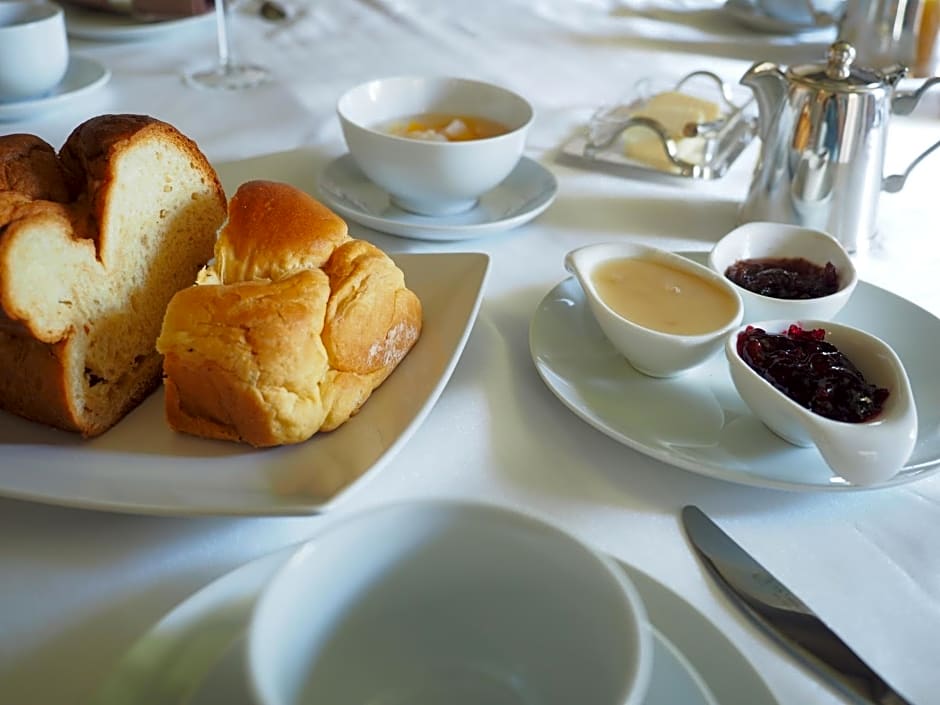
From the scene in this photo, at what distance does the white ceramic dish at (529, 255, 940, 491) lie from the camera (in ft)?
2.61

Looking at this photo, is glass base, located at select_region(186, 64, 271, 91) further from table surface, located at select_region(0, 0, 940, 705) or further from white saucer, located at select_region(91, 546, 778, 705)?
white saucer, located at select_region(91, 546, 778, 705)

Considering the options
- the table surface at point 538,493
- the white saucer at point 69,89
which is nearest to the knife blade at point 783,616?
the table surface at point 538,493

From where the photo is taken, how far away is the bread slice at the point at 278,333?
0.79 m

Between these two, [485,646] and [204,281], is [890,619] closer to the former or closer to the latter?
[485,646]

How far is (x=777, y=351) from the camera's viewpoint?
0.87 meters

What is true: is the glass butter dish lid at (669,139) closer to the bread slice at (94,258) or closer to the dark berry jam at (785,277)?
the dark berry jam at (785,277)

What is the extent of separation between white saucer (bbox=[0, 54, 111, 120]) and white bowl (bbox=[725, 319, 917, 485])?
118cm

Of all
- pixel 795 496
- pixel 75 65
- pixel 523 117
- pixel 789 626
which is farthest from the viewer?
pixel 75 65

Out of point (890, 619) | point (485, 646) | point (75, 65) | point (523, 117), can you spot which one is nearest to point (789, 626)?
Answer: point (890, 619)

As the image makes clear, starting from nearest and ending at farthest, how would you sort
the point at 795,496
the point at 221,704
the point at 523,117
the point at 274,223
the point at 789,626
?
the point at 221,704
the point at 789,626
the point at 795,496
the point at 274,223
the point at 523,117

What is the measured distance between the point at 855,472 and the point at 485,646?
0.35 m

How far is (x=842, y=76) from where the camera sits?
3.84 feet

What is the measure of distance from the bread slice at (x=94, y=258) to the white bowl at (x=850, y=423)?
0.58 m

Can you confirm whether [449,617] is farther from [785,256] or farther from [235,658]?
[785,256]
